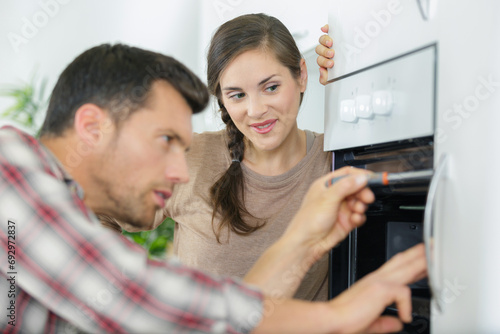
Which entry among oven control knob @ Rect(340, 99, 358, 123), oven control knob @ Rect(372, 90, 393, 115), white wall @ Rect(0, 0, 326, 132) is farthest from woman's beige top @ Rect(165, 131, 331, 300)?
Answer: white wall @ Rect(0, 0, 326, 132)

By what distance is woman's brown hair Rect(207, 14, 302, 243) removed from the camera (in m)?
1.22

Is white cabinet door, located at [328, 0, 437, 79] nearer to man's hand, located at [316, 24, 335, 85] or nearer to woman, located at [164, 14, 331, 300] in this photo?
man's hand, located at [316, 24, 335, 85]

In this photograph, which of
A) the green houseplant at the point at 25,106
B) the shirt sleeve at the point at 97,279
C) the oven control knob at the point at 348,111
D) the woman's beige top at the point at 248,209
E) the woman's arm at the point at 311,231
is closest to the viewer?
the shirt sleeve at the point at 97,279

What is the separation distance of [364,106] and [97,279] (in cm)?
57

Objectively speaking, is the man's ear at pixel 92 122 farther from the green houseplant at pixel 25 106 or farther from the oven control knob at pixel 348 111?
the green houseplant at pixel 25 106

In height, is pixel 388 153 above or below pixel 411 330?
above

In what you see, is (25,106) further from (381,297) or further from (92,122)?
(381,297)

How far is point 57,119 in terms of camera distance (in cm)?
81

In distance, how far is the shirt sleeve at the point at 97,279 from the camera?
0.59 meters

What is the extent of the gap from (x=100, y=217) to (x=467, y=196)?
94 centimetres

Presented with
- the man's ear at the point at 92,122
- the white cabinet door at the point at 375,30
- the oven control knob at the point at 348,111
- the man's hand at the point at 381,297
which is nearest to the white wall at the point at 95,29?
the white cabinet door at the point at 375,30

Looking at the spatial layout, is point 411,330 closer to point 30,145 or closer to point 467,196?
point 467,196

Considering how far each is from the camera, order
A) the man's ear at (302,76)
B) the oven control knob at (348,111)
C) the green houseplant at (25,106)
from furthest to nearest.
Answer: the green houseplant at (25,106) → the man's ear at (302,76) → the oven control knob at (348,111)

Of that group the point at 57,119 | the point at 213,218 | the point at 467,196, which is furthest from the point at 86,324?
the point at 213,218
